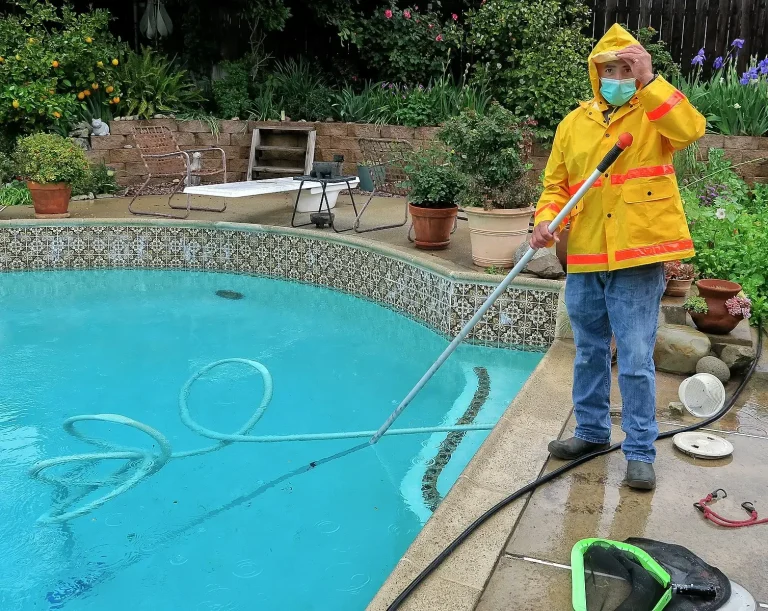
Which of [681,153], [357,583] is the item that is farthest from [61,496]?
[681,153]


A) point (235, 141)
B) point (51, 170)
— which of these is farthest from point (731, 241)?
point (235, 141)

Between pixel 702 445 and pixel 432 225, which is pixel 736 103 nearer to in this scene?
pixel 432 225

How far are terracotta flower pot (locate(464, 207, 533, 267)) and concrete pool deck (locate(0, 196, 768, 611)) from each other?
6.55 feet

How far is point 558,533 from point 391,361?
260 centimetres

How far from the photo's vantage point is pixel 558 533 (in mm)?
2295

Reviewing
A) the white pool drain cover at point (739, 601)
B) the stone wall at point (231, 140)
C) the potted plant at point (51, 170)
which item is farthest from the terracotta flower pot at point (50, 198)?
the white pool drain cover at point (739, 601)

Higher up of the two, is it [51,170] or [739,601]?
[51,170]

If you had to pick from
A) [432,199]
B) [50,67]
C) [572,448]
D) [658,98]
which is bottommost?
[572,448]

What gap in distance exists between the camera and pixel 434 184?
18.6 feet

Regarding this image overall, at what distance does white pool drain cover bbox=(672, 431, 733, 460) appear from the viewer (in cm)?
274

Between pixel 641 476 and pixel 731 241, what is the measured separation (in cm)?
254

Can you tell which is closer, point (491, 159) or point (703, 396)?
point (703, 396)

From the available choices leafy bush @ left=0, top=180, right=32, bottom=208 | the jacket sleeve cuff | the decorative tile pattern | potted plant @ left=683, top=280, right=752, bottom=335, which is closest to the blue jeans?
the jacket sleeve cuff

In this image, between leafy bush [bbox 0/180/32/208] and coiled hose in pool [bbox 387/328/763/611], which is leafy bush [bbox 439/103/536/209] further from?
leafy bush [bbox 0/180/32/208]
